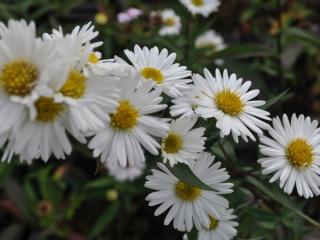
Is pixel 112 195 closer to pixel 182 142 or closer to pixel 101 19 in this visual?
pixel 101 19

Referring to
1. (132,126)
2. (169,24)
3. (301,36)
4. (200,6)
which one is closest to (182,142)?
(132,126)

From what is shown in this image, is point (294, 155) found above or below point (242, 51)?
below

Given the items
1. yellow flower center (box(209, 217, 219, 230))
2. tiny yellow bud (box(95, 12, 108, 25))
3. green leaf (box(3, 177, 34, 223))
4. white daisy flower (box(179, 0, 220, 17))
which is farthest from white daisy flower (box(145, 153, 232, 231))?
tiny yellow bud (box(95, 12, 108, 25))

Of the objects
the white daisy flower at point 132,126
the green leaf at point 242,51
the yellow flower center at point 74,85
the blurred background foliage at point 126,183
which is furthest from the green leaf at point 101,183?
the yellow flower center at point 74,85

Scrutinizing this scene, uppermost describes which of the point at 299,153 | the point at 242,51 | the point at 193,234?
the point at 242,51

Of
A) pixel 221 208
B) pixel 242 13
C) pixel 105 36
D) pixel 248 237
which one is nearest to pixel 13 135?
pixel 221 208

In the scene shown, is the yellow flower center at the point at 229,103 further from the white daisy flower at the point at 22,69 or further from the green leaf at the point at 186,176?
the white daisy flower at the point at 22,69

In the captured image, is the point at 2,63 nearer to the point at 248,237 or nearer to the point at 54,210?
the point at 248,237
